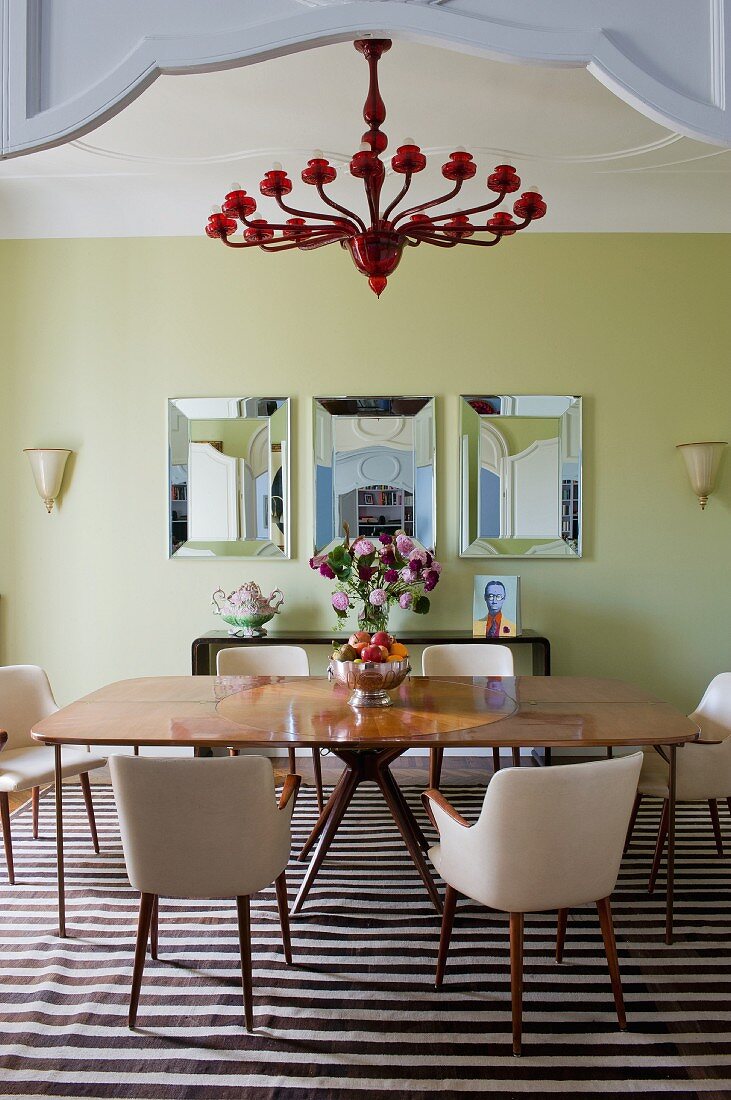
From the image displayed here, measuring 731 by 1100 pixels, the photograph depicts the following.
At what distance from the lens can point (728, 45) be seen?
4.05 ft

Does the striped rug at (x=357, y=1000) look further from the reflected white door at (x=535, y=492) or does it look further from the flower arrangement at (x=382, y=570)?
the reflected white door at (x=535, y=492)

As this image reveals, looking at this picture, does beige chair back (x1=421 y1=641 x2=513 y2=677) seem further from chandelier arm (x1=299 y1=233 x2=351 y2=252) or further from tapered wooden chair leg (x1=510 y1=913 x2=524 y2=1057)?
chandelier arm (x1=299 y1=233 x2=351 y2=252)

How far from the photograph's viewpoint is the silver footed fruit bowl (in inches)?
119

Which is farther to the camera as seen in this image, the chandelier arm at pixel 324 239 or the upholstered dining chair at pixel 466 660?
the upholstered dining chair at pixel 466 660

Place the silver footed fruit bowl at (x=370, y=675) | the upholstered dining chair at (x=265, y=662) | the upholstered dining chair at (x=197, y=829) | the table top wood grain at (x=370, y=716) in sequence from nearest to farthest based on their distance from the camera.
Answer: the upholstered dining chair at (x=197, y=829) < the table top wood grain at (x=370, y=716) < the silver footed fruit bowl at (x=370, y=675) < the upholstered dining chair at (x=265, y=662)

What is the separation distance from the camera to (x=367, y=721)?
2869 millimetres

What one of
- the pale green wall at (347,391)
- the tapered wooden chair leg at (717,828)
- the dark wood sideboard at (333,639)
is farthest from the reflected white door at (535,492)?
the tapered wooden chair leg at (717,828)

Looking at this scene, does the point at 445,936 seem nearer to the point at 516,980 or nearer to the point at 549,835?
the point at 516,980

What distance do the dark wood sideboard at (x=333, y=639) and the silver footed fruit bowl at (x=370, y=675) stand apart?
4.36ft

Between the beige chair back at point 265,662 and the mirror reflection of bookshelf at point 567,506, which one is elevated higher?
the mirror reflection of bookshelf at point 567,506

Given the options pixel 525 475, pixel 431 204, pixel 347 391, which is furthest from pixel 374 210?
pixel 525 475

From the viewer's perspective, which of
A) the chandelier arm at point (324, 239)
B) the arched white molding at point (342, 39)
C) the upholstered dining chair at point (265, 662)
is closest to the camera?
the arched white molding at point (342, 39)

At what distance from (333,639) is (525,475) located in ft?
4.84

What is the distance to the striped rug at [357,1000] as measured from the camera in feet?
7.06
